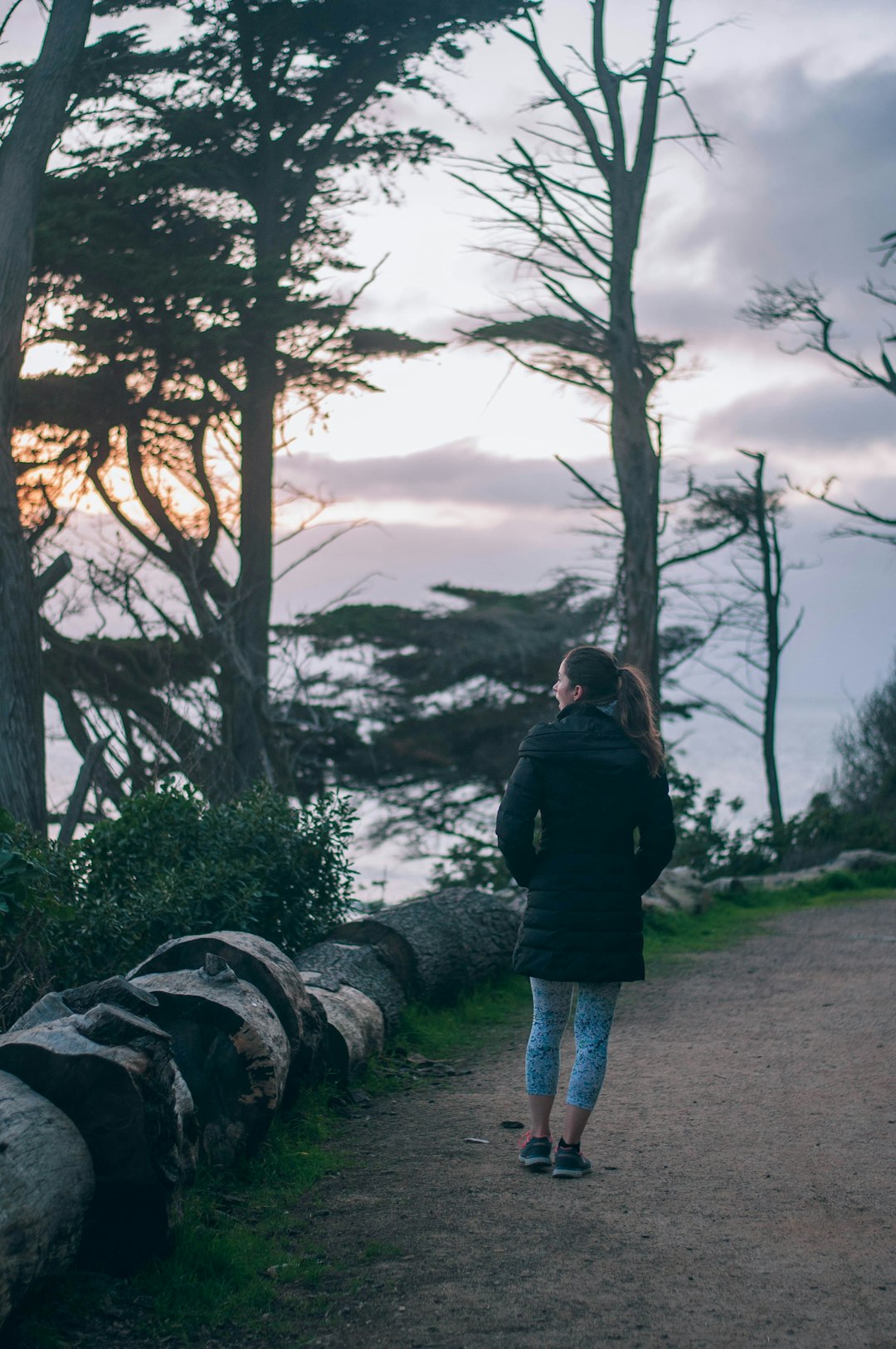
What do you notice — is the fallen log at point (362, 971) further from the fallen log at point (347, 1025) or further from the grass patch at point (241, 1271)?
the grass patch at point (241, 1271)

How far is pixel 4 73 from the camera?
12555 mm

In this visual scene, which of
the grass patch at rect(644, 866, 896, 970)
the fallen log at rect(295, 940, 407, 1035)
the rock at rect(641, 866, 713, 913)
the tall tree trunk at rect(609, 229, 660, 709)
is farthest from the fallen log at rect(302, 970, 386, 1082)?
the tall tree trunk at rect(609, 229, 660, 709)

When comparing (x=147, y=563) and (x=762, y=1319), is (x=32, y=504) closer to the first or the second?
(x=147, y=563)

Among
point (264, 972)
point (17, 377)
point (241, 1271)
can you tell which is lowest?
point (241, 1271)

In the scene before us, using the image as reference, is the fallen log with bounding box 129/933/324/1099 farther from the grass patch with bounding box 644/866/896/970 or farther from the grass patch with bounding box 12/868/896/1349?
the grass patch with bounding box 644/866/896/970

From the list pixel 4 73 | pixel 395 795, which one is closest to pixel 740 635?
pixel 395 795

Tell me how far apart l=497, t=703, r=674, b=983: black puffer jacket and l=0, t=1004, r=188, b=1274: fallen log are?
4.51 ft

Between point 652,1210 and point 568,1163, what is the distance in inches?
16.8

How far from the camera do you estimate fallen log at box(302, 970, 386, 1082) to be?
5.90 meters

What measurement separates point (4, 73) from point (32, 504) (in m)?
4.60

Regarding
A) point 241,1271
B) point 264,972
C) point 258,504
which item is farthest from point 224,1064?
point 258,504

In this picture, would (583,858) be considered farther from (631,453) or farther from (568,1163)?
(631,453)

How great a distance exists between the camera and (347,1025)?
6031 mm

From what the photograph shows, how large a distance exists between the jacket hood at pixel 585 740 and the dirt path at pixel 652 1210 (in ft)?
5.16
